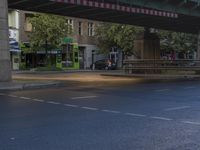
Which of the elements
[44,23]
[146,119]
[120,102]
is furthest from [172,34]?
[146,119]

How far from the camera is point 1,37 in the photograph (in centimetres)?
2588

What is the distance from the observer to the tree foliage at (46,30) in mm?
53469

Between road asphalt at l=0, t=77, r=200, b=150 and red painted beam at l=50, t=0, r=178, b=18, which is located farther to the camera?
red painted beam at l=50, t=0, r=178, b=18

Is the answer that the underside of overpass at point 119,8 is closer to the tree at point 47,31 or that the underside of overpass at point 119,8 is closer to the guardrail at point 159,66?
the guardrail at point 159,66

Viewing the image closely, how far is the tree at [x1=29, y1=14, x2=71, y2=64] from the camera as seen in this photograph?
175 ft

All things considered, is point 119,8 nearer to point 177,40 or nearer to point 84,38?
point 177,40

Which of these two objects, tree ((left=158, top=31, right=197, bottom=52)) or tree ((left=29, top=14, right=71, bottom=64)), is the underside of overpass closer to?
tree ((left=29, top=14, right=71, bottom=64))

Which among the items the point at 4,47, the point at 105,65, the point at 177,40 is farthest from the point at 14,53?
the point at 4,47

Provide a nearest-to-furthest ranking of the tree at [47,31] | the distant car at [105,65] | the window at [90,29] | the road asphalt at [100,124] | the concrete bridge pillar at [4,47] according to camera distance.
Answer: the road asphalt at [100,124]
the concrete bridge pillar at [4,47]
the tree at [47,31]
the distant car at [105,65]
the window at [90,29]

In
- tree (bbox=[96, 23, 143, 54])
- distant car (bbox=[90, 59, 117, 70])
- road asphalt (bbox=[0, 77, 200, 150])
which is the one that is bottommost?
distant car (bbox=[90, 59, 117, 70])

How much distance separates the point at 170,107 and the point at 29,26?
155 ft

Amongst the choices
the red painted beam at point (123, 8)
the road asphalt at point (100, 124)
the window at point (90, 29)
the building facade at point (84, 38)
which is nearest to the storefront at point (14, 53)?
the building facade at point (84, 38)

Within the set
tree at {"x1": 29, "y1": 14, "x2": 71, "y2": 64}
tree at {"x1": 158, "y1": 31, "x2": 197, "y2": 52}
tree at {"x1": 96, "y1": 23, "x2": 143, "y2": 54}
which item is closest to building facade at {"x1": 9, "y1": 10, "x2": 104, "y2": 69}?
tree at {"x1": 96, "y1": 23, "x2": 143, "y2": 54}

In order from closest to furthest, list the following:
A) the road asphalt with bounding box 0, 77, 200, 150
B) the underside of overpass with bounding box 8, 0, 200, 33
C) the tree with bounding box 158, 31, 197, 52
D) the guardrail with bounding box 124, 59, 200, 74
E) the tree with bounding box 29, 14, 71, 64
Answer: the road asphalt with bounding box 0, 77, 200, 150, the underside of overpass with bounding box 8, 0, 200, 33, the guardrail with bounding box 124, 59, 200, 74, the tree with bounding box 29, 14, 71, 64, the tree with bounding box 158, 31, 197, 52
